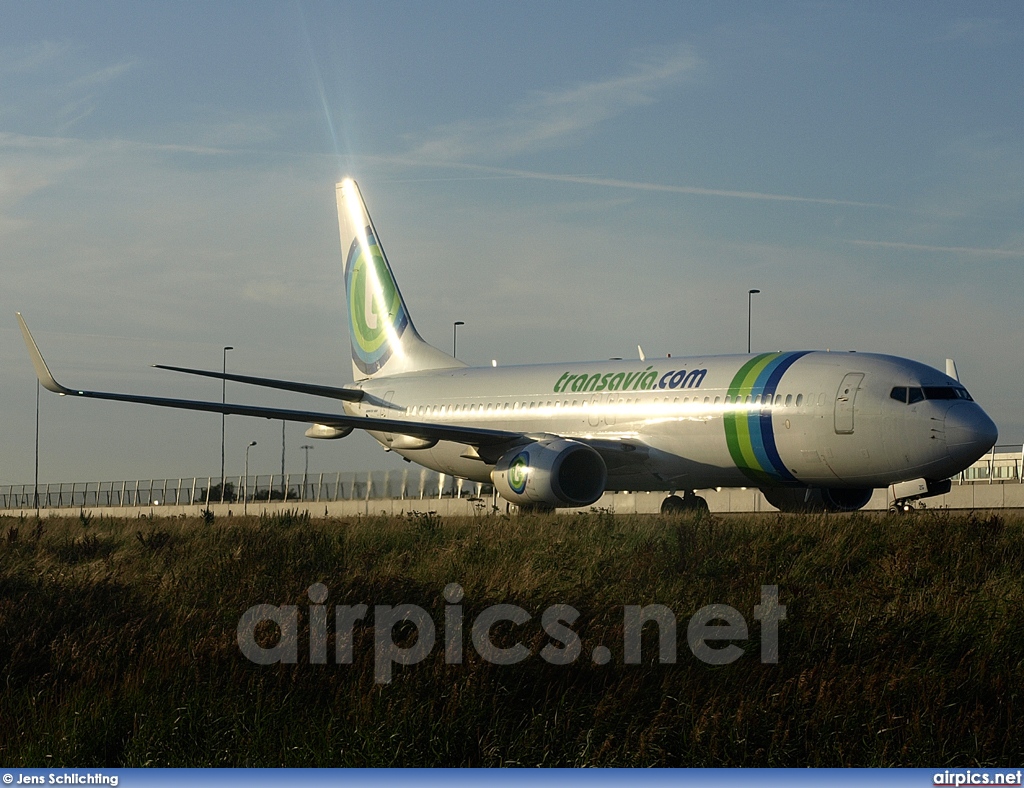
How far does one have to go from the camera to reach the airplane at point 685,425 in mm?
23375

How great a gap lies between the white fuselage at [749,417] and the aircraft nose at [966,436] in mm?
24

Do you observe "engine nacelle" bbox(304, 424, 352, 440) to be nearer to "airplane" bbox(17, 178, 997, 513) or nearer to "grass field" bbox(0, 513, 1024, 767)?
"airplane" bbox(17, 178, 997, 513)

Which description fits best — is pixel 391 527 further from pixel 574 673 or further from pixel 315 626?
pixel 574 673

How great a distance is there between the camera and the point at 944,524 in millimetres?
17203

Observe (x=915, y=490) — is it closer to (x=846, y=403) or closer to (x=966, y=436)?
(x=966, y=436)

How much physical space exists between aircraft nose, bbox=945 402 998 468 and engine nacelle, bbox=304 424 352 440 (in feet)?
50.9

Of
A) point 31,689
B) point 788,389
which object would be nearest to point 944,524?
point 788,389

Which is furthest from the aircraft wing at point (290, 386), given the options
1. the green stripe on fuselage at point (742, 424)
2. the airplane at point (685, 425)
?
the green stripe on fuselage at point (742, 424)

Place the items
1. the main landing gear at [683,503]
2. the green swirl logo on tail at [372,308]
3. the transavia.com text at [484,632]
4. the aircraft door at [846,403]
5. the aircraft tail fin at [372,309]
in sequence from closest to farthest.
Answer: the transavia.com text at [484,632] → the aircraft door at [846,403] → the main landing gear at [683,503] → the aircraft tail fin at [372,309] → the green swirl logo on tail at [372,308]

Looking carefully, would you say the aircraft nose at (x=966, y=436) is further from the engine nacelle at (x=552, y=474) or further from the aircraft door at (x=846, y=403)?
the engine nacelle at (x=552, y=474)

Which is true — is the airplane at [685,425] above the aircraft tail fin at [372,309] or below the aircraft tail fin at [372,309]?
below

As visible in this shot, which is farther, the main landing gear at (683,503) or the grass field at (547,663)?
the main landing gear at (683,503)

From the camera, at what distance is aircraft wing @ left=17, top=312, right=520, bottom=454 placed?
2709cm

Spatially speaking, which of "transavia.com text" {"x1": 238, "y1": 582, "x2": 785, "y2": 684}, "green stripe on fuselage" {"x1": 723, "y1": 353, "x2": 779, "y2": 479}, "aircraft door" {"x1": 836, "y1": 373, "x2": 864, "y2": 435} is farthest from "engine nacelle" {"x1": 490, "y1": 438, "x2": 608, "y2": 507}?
"transavia.com text" {"x1": 238, "y1": 582, "x2": 785, "y2": 684}
